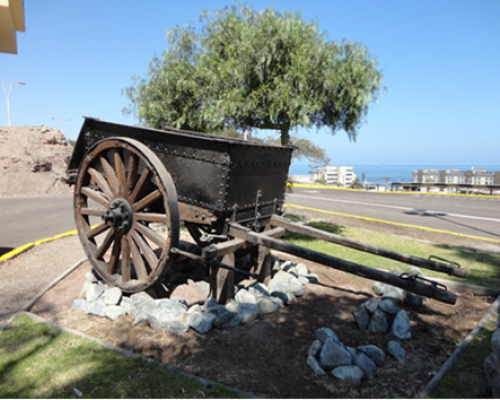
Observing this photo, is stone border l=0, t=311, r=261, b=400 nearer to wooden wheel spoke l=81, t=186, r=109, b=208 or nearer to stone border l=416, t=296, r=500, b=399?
stone border l=416, t=296, r=500, b=399

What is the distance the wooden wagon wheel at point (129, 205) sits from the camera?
4.35 meters

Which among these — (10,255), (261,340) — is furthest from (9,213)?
(261,340)

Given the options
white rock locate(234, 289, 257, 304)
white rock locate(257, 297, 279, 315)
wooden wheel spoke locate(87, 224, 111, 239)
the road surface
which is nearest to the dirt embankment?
the road surface

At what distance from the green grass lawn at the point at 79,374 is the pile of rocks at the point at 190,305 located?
702 millimetres

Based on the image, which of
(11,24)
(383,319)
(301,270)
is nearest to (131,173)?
(301,270)

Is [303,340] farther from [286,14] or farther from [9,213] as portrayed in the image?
[9,213]

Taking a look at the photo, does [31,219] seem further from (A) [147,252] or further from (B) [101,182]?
(A) [147,252]

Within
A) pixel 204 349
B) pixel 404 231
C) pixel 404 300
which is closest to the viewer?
pixel 204 349

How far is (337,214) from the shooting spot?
14.3m

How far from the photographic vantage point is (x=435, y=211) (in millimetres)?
15570

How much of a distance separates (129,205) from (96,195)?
2.34 ft

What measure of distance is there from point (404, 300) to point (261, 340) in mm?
2329

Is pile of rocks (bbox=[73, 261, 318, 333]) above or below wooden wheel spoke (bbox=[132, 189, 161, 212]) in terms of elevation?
below

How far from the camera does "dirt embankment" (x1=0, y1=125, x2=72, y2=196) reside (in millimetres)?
16109
